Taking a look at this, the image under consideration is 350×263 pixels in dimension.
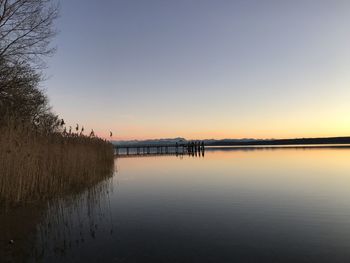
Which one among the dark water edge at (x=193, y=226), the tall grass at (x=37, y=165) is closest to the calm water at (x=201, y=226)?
the dark water edge at (x=193, y=226)

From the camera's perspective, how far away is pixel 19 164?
10344 millimetres

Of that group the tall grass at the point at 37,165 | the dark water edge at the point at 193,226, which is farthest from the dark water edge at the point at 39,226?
the tall grass at the point at 37,165

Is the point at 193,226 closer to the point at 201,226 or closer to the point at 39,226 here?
the point at 201,226

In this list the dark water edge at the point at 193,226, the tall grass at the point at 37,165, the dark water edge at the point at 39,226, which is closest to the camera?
the dark water edge at the point at 193,226

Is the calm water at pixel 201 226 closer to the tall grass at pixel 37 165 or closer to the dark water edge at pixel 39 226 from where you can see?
the dark water edge at pixel 39 226

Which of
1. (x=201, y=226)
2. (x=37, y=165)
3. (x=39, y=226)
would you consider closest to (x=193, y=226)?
(x=201, y=226)

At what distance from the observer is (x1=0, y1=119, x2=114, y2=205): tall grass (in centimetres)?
1012

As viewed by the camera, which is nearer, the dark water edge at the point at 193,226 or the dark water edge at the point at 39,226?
the dark water edge at the point at 193,226

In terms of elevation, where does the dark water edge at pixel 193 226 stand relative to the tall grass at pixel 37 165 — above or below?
below

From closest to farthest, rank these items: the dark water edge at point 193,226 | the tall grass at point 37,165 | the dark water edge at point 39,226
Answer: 1. the dark water edge at point 193,226
2. the dark water edge at point 39,226
3. the tall grass at point 37,165

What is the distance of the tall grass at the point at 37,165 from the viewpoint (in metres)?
10.1

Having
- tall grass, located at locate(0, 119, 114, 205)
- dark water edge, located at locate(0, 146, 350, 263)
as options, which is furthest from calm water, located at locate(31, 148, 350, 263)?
tall grass, located at locate(0, 119, 114, 205)

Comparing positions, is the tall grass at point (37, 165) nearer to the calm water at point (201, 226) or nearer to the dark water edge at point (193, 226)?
the dark water edge at point (193, 226)

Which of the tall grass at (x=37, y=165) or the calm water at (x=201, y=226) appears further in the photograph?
the tall grass at (x=37, y=165)
